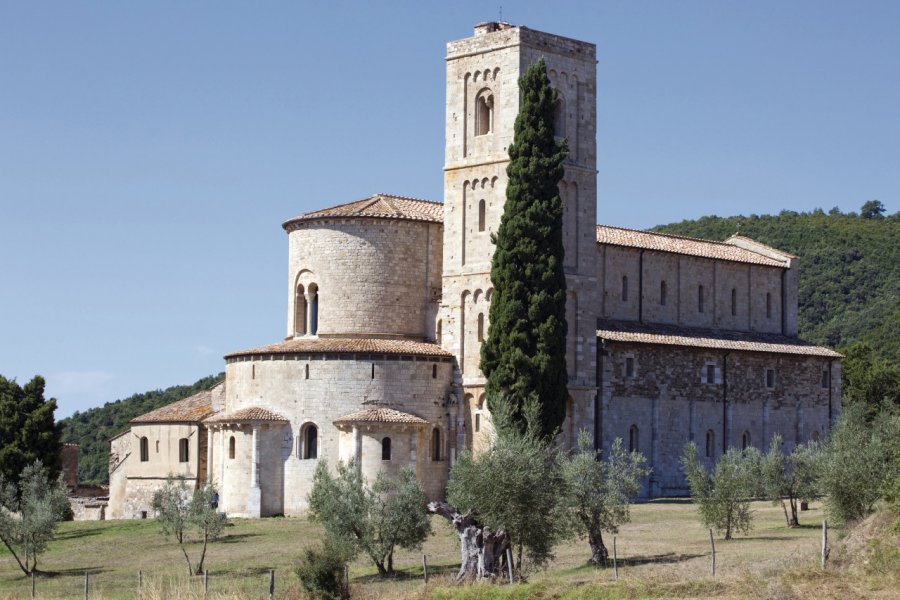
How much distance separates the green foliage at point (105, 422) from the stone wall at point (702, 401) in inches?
1689

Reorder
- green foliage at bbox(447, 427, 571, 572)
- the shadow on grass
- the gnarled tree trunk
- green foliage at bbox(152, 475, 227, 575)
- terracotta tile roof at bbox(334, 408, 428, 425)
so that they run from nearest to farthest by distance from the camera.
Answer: the gnarled tree trunk, green foliage at bbox(447, 427, 571, 572), green foliage at bbox(152, 475, 227, 575), the shadow on grass, terracotta tile roof at bbox(334, 408, 428, 425)

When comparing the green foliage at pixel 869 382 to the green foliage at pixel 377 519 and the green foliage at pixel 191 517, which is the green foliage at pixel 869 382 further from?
the green foliage at pixel 377 519

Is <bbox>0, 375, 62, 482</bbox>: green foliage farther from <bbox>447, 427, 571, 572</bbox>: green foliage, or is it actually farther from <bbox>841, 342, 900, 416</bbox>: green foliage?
<bbox>841, 342, 900, 416</bbox>: green foliage

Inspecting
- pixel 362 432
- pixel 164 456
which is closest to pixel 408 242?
pixel 362 432

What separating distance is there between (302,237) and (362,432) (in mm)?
8617

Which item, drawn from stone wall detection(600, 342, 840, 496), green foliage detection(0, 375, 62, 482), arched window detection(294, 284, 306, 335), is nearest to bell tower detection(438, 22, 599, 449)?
stone wall detection(600, 342, 840, 496)

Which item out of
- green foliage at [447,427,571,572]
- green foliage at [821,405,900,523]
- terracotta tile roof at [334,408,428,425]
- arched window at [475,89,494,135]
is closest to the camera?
green foliage at [447,427,571,572]

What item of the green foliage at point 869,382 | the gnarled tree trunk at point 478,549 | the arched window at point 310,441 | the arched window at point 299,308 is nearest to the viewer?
the gnarled tree trunk at point 478,549

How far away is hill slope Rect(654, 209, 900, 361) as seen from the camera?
84.4 meters

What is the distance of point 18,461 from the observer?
5022 cm

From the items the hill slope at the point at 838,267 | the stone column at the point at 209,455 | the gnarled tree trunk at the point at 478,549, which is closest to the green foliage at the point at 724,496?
the gnarled tree trunk at the point at 478,549

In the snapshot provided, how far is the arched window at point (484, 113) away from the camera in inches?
1861

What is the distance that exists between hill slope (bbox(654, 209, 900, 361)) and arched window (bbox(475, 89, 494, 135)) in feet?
130

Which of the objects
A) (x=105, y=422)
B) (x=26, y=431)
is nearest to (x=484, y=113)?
→ (x=26, y=431)
